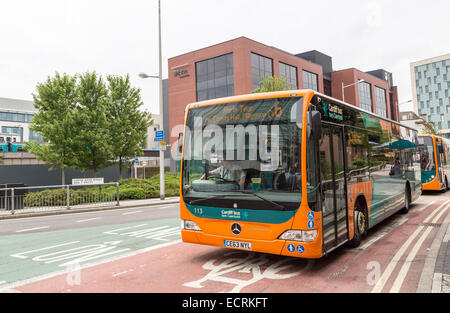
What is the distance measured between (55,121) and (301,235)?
61.9 ft

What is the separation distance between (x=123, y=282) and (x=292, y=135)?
3379 millimetres

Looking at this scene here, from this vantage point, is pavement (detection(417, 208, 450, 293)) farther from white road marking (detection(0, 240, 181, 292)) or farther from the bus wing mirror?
white road marking (detection(0, 240, 181, 292))

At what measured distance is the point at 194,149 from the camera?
6.11 m

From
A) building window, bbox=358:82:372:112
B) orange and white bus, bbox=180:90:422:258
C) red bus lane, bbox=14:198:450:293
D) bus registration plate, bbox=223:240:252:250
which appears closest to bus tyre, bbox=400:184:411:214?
red bus lane, bbox=14:198:450:293

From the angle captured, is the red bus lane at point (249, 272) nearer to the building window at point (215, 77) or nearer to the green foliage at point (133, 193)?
the green foliage at point (133, 193)

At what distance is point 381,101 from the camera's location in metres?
72.1

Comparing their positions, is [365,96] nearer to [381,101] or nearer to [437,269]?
[381,101]

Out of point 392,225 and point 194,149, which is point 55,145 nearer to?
point 194,149

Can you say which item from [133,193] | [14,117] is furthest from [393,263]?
[14,117]

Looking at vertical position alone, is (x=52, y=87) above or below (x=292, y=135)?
above

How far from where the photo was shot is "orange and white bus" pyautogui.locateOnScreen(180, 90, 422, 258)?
197 inches

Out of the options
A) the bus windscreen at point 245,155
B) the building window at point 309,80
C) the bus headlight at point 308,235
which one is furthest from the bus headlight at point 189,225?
the building window at point 309,80
